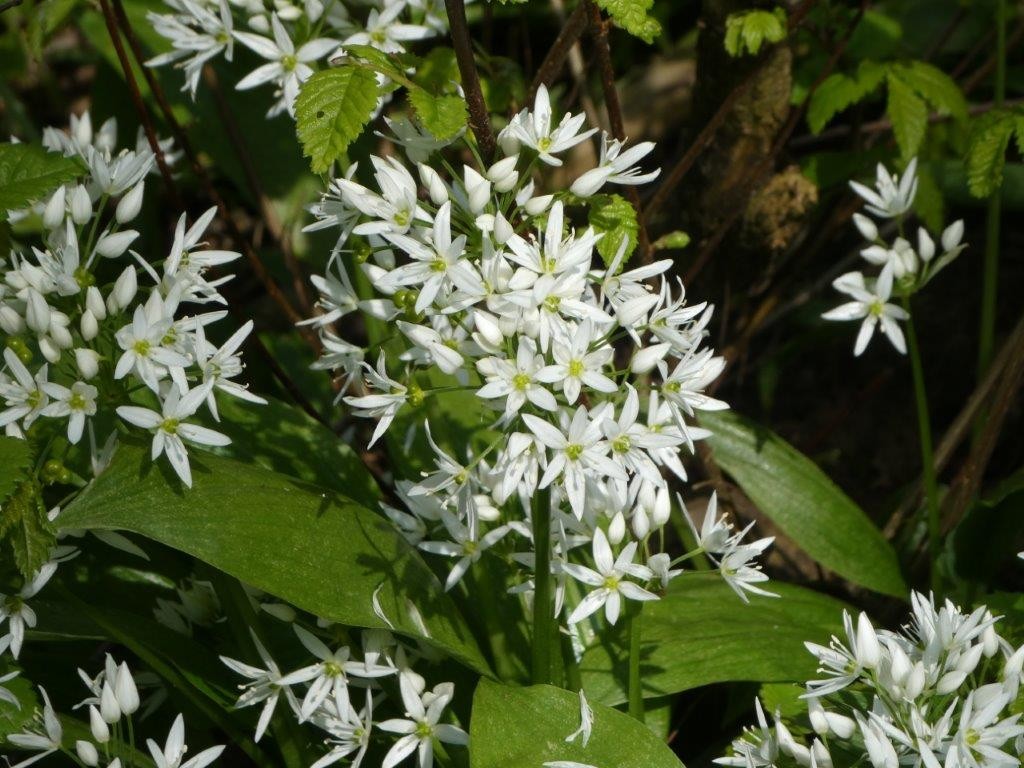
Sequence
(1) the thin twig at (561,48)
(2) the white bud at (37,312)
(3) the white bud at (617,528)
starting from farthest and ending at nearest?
(1) the thin twig at (561,48)
(3) the white bud at (617,528)
(2) the white bud at (37,312)

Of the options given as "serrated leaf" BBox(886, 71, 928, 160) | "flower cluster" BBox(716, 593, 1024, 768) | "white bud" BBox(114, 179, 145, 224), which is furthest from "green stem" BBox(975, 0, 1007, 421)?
"white bud" BBox(114, 179, 145, 224)

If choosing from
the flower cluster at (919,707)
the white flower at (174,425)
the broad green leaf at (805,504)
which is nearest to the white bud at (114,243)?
the white flower at (174,425)

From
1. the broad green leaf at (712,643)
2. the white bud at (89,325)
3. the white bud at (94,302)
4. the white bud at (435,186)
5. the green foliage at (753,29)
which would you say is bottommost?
the broad green leaf at (712,643)

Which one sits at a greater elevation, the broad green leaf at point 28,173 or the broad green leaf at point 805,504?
the broad green leaf at point 28,173

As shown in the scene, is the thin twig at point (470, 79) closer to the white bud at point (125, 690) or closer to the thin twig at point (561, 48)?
the thin twig at point (561, 48)

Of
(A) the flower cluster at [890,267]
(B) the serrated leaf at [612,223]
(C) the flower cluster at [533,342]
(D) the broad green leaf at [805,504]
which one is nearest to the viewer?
(C) the flower cluster at [533,342]

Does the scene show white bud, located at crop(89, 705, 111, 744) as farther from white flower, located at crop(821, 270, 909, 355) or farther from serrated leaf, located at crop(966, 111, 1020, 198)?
serrated leaf, located at crop(966, 111, 1020, 198)

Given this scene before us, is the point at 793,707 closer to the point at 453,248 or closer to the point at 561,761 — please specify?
the point at 561,761

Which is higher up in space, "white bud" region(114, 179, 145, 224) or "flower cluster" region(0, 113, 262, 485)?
"white bud" region(114, 179, 145, 224)

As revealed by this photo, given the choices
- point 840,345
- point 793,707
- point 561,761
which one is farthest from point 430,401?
point 840,345
